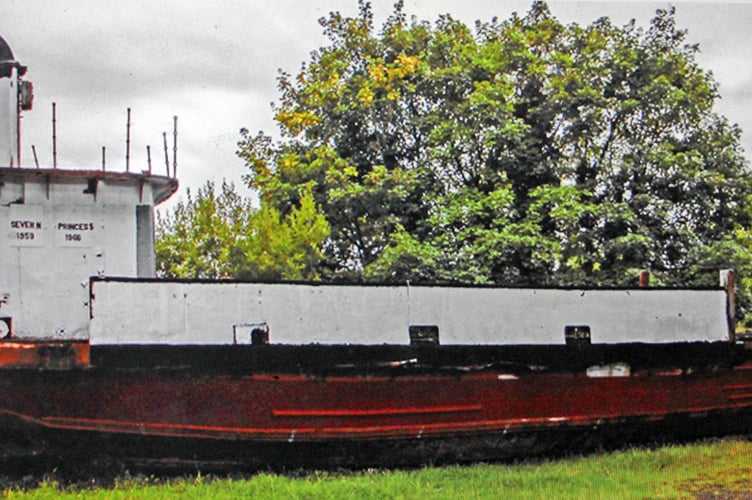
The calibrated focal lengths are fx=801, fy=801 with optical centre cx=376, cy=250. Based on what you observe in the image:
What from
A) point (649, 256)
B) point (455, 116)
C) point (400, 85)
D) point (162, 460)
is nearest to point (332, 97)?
point (400, 85)

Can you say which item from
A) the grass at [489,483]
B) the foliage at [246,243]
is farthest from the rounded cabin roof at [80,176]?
the foliage at [246,243]

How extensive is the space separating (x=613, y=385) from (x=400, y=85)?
38.8 ft

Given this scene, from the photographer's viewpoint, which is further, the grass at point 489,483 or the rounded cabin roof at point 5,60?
the rounded cabin roof at point 5,60

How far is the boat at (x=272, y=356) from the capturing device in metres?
6.60

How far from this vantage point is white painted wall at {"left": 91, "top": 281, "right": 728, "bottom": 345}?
6688 millimetres

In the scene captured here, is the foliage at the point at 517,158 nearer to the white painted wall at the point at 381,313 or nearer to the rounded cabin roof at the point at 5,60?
the white painted wall at the point at 381,313

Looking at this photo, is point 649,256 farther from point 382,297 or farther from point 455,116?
point 382,297

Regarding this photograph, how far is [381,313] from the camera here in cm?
734

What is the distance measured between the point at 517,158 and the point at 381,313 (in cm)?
1162

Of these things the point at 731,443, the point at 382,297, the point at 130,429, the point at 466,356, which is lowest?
the point at 731,443

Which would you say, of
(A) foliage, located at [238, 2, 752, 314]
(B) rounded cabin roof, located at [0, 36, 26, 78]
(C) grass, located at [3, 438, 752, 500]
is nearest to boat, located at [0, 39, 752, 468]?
(B) rounded cabin roof, located at [0, 36, 26, 78]

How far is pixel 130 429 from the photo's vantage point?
261 inches

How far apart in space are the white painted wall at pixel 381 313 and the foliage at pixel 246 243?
9.13m

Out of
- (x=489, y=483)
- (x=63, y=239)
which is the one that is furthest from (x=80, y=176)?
(x=489, y=483)
